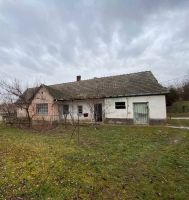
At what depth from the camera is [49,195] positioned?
17.8 ft

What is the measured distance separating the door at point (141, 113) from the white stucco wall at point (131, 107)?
0.40m

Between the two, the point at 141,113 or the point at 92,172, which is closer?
the point at 92,172

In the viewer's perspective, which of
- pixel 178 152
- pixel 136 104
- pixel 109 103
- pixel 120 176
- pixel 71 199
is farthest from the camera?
pixel 109 103

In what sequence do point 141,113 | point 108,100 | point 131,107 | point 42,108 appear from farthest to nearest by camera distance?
point 42,108
point 108,100
point 131,107
point 141,113

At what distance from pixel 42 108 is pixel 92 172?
21.1 m

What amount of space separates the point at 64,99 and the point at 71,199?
2042 centimetres

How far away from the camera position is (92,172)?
696cm

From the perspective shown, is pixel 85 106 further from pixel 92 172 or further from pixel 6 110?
pixel 92 172

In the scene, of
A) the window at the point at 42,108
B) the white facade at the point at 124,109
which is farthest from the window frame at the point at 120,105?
the window at the point at 42,108

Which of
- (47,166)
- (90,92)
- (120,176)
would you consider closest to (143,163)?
(120,176)

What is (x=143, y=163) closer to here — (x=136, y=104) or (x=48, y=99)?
(x=136, y=104)

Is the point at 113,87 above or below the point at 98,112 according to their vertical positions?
above

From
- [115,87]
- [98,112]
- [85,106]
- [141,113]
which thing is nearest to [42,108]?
[85,106]

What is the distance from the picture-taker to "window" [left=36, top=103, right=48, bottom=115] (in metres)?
26.7
